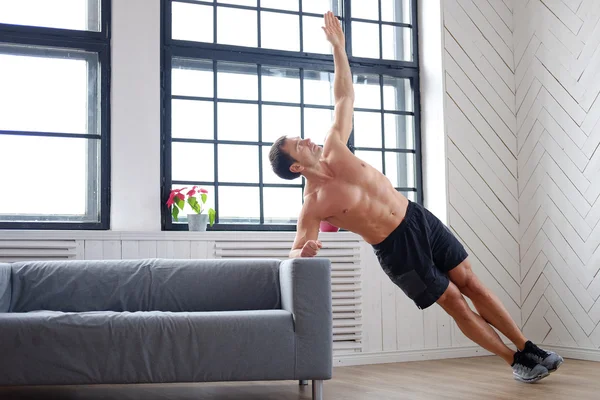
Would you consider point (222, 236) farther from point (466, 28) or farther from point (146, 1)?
point (466, 28)

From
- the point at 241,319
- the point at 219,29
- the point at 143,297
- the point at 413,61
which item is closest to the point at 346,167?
the point at 241,319

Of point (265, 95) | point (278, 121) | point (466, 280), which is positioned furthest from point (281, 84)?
point (466, 280)

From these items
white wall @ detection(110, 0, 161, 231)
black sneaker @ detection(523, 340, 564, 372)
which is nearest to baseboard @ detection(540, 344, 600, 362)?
black sneaker @ detection(523, 340, 564, 372)

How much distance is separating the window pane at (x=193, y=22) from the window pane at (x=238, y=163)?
2.49 ft

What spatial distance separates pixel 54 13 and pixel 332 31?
1.84 meters

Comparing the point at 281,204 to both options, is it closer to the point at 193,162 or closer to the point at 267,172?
the point at 267,172

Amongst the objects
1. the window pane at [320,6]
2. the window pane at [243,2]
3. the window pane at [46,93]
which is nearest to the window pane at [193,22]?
the window pane at [243,2]

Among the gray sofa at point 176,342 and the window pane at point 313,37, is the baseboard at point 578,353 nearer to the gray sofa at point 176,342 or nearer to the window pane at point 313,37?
the gray sofa at point 176,342

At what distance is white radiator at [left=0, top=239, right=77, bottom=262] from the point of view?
4016 mm

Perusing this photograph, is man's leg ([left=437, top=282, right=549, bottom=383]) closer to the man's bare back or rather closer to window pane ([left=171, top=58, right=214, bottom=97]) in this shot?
the man's bare back

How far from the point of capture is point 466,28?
5324 mm

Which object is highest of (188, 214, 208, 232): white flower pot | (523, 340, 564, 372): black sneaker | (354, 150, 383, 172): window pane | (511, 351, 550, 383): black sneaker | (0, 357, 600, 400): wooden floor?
(354, 150, 383, 172): window pane

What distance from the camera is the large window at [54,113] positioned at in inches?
171

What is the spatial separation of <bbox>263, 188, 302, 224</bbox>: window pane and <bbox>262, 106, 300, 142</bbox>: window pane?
37 cm
